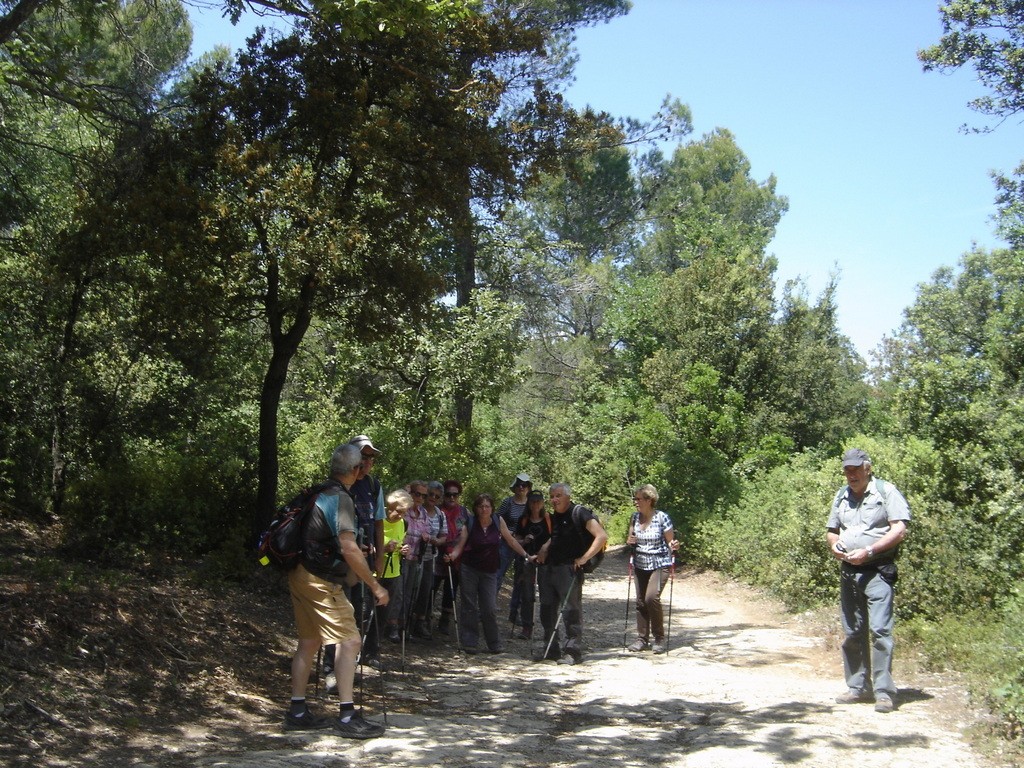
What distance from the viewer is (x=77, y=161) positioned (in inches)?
459

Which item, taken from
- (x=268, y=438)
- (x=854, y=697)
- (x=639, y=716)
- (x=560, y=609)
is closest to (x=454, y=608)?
(x=560, y=609)

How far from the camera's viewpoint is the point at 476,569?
1061 centimetres

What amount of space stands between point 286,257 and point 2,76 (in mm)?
3070

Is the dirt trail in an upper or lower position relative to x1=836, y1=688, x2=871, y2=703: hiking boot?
lower

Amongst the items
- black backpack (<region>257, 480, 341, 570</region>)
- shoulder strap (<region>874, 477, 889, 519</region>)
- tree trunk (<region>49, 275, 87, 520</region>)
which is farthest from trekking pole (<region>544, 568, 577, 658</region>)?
tree trunk (<region>49, 275, 87, 520</region>)

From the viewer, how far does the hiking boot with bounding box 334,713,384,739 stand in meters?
6.48

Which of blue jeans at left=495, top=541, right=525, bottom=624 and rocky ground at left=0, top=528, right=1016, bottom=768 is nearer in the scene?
rocky ground at left=0, top=528, right=1016, bottom=768

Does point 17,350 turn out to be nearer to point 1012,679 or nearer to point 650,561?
point 650,561

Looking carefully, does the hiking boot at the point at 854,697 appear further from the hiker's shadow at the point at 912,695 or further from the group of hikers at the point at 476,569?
the hiker's shadow at the point at 912,695

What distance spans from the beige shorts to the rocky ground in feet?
2.16

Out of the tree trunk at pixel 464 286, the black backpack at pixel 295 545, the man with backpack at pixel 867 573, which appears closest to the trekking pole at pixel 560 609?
the man with backpack at pixel 867 573

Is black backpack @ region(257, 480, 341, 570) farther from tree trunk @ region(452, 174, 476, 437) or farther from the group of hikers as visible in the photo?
tree trunk @ region(452, 174, 476, 437)

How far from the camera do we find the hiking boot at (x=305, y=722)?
263 inches

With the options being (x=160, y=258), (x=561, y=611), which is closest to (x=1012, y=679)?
(x=561, y=611)
